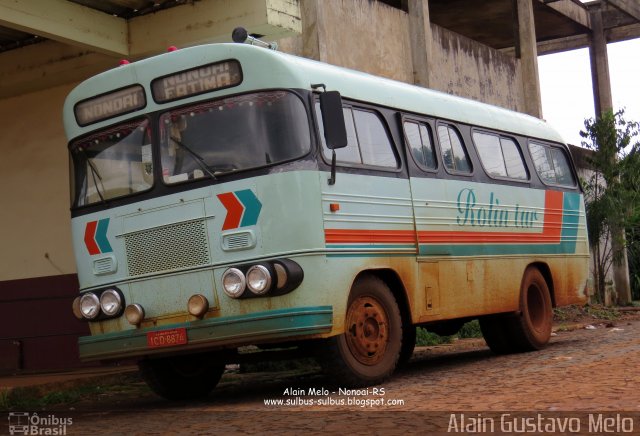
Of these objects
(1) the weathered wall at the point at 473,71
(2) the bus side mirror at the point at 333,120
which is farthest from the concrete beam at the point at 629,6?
(2) the bus side mirror at the point at 333,120

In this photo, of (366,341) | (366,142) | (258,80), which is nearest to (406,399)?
(366,341)

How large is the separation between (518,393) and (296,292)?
6.10 ft

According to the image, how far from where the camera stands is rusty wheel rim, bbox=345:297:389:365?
8.66 meters

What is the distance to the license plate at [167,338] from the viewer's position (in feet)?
27.3

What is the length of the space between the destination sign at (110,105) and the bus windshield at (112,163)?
0.13m

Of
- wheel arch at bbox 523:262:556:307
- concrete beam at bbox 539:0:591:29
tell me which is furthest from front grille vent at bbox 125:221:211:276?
concrete beam at bbox 539:0:591:29

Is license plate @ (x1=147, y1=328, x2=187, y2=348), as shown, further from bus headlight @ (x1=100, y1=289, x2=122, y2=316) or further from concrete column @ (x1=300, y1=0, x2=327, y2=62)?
concrete column @ (x1=300, y1=0, x2=327, y2=62)

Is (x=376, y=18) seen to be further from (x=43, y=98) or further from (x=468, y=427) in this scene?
(x=468, y=427)

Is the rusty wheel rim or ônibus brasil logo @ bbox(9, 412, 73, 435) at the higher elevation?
the rusty wheel rim

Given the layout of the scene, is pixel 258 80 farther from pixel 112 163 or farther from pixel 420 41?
pixel 420 41

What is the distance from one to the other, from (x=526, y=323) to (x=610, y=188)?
1072 cm

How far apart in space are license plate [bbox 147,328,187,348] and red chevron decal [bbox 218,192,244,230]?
3.05 feet

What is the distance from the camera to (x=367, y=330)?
887 centimetres

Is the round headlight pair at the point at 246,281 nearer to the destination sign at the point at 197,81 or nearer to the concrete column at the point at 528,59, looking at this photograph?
the destination sign at the point at 197,81
